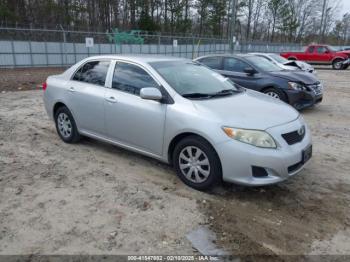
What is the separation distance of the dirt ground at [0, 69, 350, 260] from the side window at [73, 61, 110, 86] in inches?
46.0

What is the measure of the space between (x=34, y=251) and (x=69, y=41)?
19.8 meters

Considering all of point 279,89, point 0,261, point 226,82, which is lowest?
point 0,261

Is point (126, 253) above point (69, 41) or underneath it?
underneath

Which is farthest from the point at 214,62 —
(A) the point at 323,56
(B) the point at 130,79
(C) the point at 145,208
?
(A) the point at 323,56

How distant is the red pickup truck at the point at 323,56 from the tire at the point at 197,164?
23.3 m

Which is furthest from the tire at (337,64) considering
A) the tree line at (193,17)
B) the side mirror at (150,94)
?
the side mirror at (150,94)

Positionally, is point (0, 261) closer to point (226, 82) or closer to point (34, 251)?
point (34, 251)

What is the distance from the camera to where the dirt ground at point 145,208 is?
3059mm

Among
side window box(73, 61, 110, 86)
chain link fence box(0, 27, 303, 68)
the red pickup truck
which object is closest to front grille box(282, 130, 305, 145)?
side window box(73, 61, 110, 86)

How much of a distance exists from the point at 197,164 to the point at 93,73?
2450 millimetres

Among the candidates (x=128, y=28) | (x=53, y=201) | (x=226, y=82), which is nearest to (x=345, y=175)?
(x=226, y=82)

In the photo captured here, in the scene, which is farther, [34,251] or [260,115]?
[260,115]

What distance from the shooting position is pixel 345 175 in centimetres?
459

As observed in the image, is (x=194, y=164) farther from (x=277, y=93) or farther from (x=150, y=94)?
(x=277, y=93)
